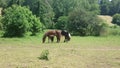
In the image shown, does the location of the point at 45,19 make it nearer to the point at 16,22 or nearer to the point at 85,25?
the point at 85,25

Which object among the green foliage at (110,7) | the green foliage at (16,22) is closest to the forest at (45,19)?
the green foliage at (16,22)

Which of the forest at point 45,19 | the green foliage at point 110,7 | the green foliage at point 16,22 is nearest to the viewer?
the green foliage at point 16,22

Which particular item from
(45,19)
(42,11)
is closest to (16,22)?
(42,11)

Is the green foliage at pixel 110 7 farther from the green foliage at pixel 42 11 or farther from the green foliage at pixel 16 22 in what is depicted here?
the green foliage at pixel 16 22

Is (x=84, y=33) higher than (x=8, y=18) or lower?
lower

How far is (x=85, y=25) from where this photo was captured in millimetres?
55906

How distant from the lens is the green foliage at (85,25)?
55.9 metres

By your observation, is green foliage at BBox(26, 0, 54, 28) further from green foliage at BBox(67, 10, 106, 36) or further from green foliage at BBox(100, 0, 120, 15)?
green foliage at BBox(100, 0, 120, 15)

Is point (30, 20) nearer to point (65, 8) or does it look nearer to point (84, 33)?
point (84, 33)

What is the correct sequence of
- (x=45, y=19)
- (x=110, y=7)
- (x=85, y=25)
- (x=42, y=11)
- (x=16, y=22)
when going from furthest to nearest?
(x=110, y=7)
(x=45, y=19)
(x=42, y=11)
(x=85, y=25)
(x=16, y=22)

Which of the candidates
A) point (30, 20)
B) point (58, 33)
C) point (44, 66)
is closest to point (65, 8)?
point (30, 20)

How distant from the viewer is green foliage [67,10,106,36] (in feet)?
183

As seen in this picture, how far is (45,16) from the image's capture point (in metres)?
72.1

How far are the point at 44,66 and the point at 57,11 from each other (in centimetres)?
7468
